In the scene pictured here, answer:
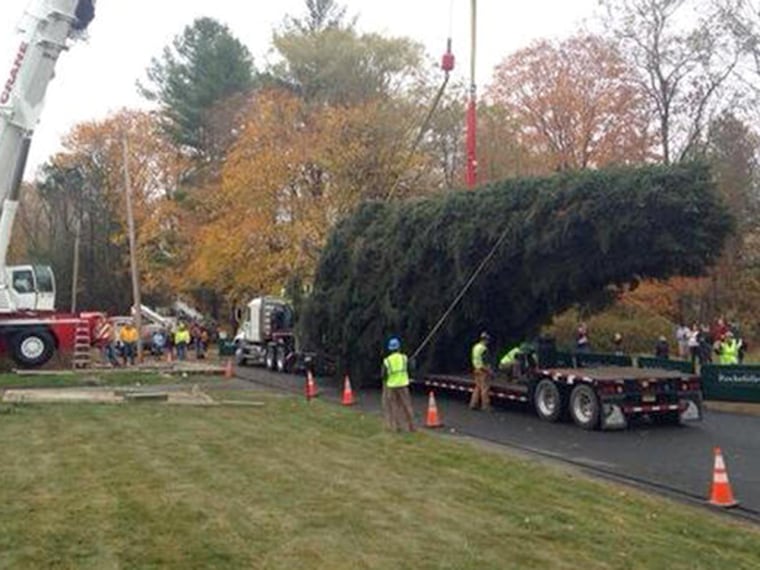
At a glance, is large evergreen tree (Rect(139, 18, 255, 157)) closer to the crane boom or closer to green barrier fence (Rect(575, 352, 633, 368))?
the crane boom

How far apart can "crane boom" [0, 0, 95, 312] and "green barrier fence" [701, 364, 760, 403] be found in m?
19.2

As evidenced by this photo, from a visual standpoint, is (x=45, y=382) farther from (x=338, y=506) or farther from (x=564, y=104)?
(x=564, y=104)

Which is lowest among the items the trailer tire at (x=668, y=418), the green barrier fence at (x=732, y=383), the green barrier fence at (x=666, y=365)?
the trailer tire at (x=668, y=418)

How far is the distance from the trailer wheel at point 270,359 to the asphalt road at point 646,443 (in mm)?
12626

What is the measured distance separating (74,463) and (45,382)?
15445 mm

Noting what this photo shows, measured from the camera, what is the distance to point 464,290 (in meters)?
23.4

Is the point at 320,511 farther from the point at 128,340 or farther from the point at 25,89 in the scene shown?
the point at 128,340

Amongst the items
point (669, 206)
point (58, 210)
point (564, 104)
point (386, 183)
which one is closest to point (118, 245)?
point (58, 210)

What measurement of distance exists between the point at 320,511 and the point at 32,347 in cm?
2363

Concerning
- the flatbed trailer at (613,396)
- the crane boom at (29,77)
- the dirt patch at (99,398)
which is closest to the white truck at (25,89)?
the crane boom at (29,77)

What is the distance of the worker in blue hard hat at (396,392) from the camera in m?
17.6

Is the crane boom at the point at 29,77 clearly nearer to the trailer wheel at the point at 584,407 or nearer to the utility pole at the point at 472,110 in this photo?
the utility pole at the point at 472,110

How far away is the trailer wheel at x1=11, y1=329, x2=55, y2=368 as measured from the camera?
31109 millimetres

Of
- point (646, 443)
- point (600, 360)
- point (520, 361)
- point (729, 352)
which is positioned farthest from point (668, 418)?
point (729, 352)
